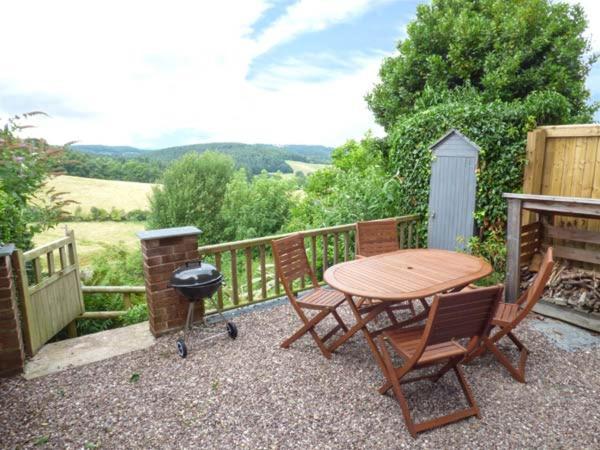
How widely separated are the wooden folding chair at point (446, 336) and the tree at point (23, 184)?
13.8 feet

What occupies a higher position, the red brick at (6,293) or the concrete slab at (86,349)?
the red brick at (6,293)

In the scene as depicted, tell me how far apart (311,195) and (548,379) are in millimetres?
10078

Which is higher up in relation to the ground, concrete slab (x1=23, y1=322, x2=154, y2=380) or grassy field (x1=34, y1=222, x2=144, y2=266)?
concrete slab (x1=23, y1=322, x2=154, y2=380)

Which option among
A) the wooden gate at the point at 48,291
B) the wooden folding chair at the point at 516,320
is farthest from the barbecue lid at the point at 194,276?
the wooden folding chair at the point at 516,320

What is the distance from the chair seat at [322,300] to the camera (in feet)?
10.6

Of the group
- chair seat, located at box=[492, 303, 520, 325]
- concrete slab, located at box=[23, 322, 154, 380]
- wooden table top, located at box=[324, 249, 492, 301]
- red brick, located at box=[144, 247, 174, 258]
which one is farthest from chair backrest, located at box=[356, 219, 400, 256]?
concrete slab, located at box=[23, 322, 154, 380]

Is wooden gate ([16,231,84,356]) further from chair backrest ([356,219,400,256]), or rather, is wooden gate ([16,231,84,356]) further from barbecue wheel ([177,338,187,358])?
chair backrest ([356,219,400,256])

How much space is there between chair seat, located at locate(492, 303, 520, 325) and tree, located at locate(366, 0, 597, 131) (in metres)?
5.21

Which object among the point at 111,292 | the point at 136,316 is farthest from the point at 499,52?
the point at 111,292

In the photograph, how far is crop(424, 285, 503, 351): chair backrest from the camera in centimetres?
212

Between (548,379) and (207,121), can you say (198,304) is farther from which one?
(207,121)

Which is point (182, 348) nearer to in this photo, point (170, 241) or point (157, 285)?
point (157, 285)

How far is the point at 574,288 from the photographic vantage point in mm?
4176

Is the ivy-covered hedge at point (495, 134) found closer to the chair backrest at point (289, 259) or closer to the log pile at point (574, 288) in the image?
the log pile at point (574, 288)
